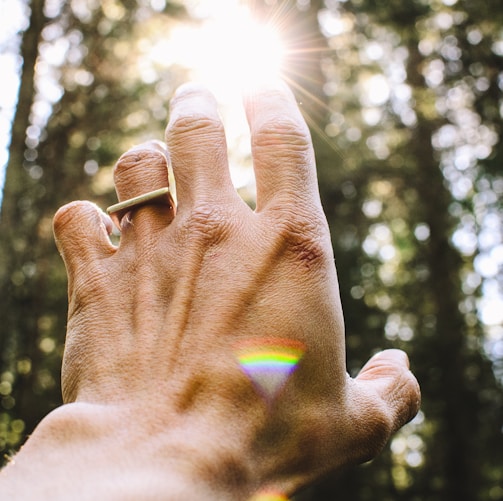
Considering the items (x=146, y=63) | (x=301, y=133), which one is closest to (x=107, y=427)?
(x=301, y=133)

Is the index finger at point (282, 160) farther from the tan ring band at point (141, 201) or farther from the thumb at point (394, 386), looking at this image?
the thumb at point (394, 386)

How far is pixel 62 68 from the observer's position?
1389cm

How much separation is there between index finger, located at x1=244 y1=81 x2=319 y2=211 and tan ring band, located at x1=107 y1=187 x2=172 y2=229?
10.3 inches

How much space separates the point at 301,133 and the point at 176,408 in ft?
2.72

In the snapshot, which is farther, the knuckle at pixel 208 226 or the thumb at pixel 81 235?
the thumb at pixel 81 235

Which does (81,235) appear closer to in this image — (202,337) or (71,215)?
(71,215)

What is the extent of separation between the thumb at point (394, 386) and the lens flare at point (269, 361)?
0.38 m

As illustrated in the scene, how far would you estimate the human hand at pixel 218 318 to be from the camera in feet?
4.49

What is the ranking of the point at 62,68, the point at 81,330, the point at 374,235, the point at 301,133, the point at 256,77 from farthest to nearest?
the point at 374,235, the point at 62,68, the point at 256,77, the point at 301,133, the point at 81,330

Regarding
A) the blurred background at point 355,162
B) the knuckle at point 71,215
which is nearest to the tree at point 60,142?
the blurred background at point 355,162

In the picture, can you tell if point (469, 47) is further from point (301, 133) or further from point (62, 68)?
point (301, 133)

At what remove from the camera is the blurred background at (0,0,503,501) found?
1325 cm

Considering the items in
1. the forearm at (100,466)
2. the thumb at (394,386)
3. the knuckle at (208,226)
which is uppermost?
the knuckle at (208,226)

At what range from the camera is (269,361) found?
1.41 m
